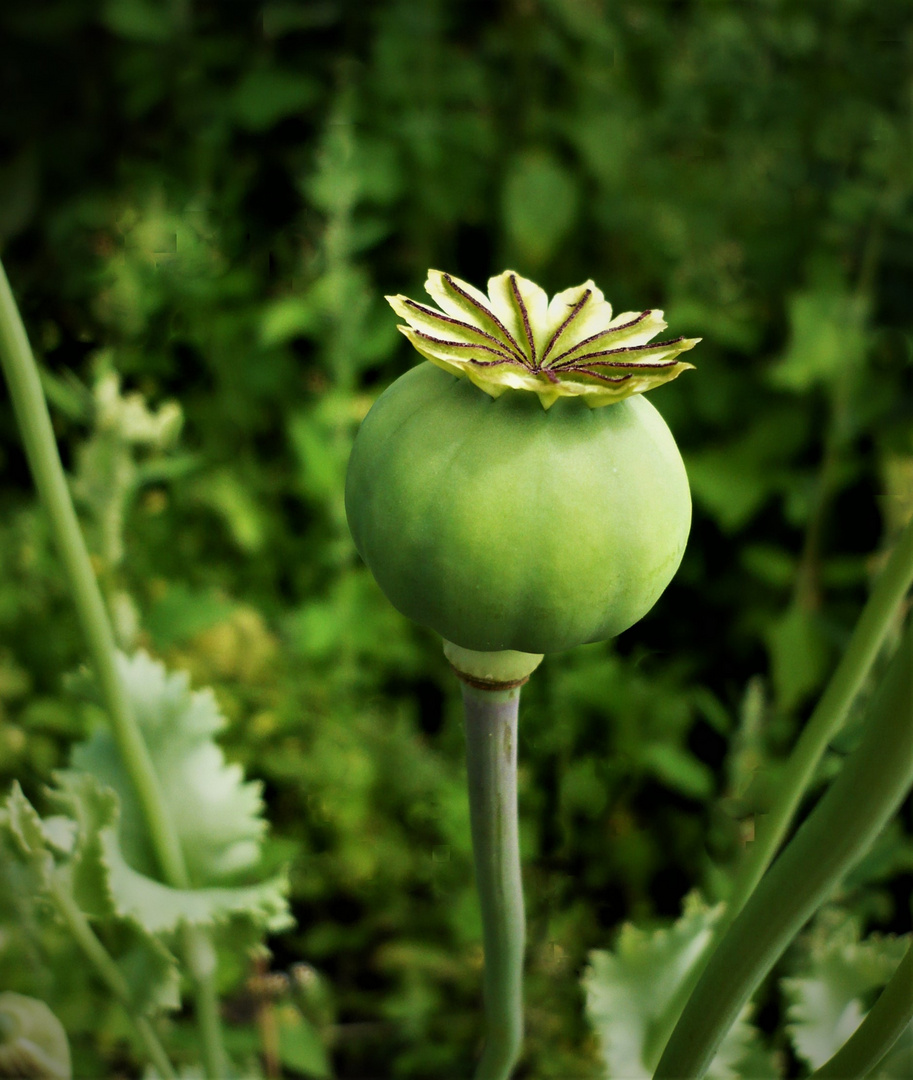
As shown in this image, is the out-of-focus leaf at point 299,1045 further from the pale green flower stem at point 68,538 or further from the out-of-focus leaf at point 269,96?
the out-of-focus leaf at point 269,96

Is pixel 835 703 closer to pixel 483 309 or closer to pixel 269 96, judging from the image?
pixel 483 309

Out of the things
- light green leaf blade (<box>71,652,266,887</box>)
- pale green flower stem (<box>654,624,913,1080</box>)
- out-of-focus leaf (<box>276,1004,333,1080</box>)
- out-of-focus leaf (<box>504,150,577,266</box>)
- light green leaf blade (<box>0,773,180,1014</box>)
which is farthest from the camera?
out-of-focus leaf (<box>504,150,577,266</box>)

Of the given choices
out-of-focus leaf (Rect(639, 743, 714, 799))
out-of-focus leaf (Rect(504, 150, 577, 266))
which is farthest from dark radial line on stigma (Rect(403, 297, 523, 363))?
out-of-focus leaf (Rect(504, 150, 577, 266))

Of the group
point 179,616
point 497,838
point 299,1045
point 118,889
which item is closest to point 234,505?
point 179,616

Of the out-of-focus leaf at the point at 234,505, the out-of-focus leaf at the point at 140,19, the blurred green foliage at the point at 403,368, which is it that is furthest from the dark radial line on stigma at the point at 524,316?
the out-of-focus leaf at the point at 140,19

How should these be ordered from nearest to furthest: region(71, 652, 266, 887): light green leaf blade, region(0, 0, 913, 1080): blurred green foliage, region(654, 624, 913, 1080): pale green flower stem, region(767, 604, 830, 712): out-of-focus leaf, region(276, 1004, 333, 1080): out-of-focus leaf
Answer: region(654, 624, 913, 1080): pale green flower stem → region(71, 652, 266, 887): light green leaf blade → region(276, 1004, 333, 1080): out-of-focus leaf → region(0, 0, 913, 1080): blurred green foliage → region(767, 604, 830, 712): out-of-focus leaf

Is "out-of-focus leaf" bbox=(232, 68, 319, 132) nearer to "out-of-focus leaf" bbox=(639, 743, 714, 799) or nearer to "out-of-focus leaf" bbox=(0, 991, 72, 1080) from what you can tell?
"out-of-focus leaf" bbox=(639, 743, 714, 799)

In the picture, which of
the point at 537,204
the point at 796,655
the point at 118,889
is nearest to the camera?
the point at 118,889
